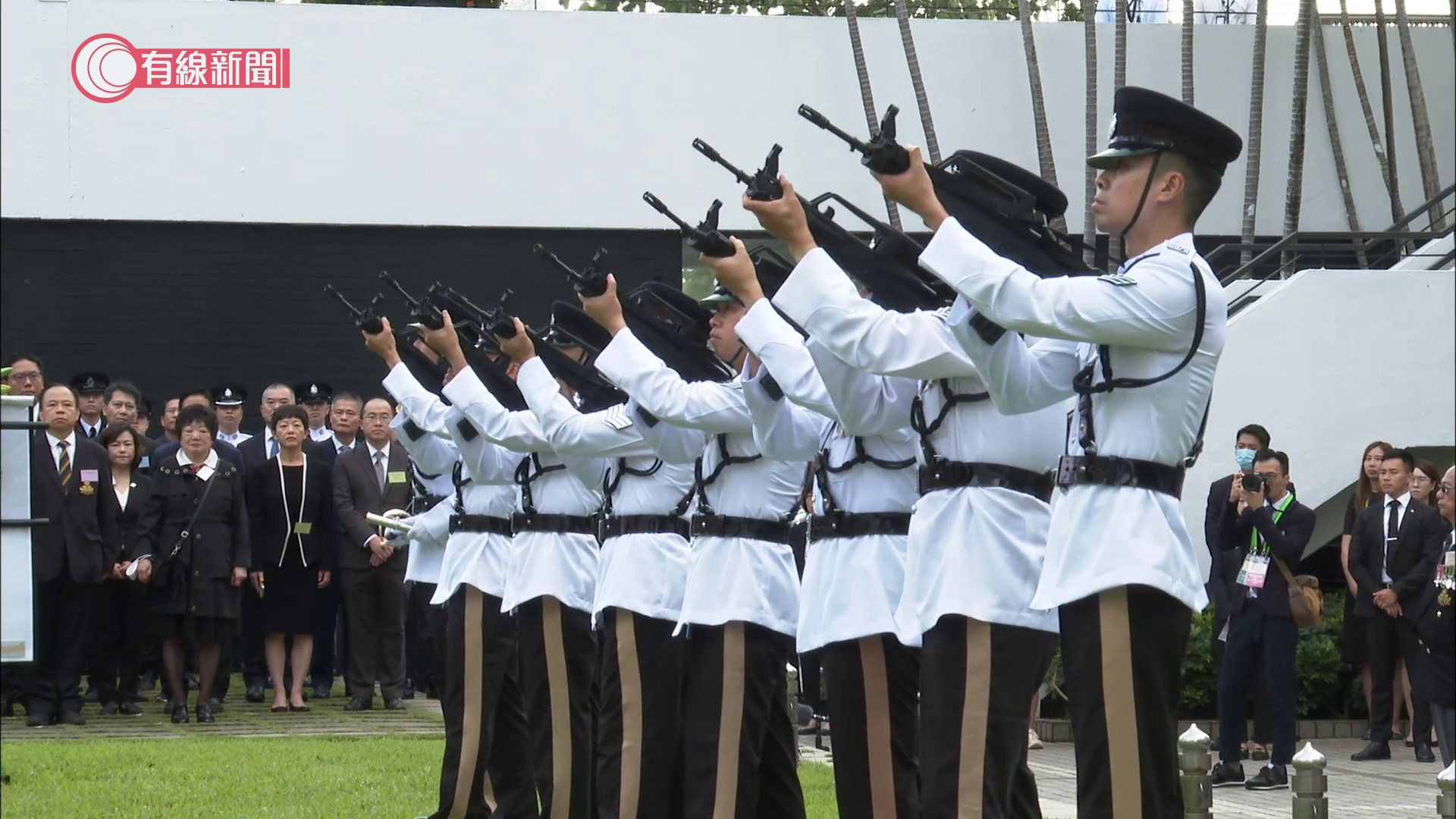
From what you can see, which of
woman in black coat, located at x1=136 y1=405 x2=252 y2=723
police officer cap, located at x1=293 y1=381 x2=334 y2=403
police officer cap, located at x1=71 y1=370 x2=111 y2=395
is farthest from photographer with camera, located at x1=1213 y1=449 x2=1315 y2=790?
police officer cap, located at x1=71 y1=370 x2=111 y2=395

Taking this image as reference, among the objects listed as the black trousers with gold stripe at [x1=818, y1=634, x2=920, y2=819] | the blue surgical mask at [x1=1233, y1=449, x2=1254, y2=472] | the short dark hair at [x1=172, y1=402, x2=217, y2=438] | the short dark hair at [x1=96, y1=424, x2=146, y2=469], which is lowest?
the black trousers with gold stripe at [x1=818, y1=634, x2=920, y2=819]

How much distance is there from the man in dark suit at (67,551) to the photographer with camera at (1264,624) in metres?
7.32

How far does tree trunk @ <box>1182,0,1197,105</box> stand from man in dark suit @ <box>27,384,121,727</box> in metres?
10.2

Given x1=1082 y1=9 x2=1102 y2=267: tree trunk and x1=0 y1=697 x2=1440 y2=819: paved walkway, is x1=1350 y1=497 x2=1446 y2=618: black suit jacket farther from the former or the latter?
x1=1082 y1=9 x2=1102 y2=267: tree trunk

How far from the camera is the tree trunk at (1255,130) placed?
1784cm

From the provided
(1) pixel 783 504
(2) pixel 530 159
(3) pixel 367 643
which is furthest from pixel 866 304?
(2) pixel 530 159

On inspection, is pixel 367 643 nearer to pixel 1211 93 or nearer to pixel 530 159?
pixel 530 159

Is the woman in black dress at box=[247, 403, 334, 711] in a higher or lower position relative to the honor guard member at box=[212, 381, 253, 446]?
lower

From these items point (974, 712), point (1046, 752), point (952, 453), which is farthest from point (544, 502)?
point (1046, 752)

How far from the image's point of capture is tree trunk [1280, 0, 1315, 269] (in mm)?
17219

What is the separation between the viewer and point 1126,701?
443 centimetres

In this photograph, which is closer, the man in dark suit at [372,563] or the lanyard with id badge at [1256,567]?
the lanyard with id badge at [1256,567]

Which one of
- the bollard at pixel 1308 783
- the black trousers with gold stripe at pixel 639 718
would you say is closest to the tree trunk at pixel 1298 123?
the bollard at pixel 1308 783

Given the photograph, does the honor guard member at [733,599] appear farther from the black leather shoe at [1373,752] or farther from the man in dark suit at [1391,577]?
the black leather shoe at [1373,752]
